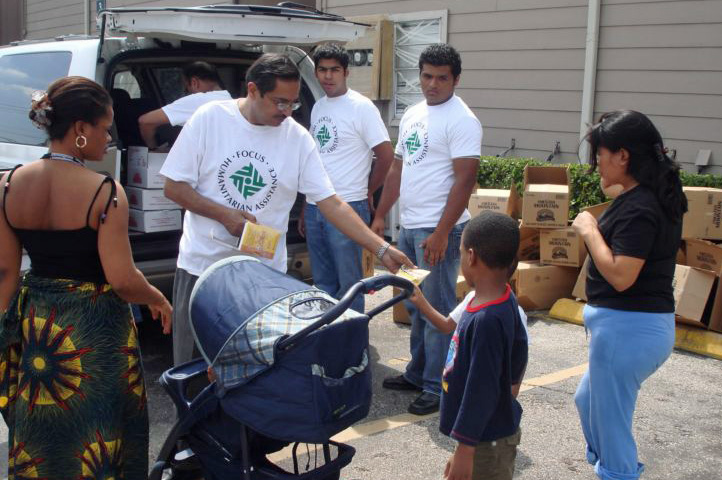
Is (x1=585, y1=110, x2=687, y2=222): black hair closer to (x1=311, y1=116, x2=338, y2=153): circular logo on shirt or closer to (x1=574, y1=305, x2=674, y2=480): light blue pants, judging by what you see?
(x1=574, y1=305, x2=674, y2=480): light blue pants

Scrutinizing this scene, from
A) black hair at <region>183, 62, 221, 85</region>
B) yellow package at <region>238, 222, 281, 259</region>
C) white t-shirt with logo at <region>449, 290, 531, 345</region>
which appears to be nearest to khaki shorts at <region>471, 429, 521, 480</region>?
white t-shirt with logo at <region>449, 290, 531, 345</region>

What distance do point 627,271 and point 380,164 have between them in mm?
2632

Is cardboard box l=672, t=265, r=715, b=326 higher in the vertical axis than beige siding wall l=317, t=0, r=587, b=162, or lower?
lower

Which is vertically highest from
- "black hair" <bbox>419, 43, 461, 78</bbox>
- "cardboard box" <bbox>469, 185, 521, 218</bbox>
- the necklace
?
"black hair" <bbox>419, 43, 461, 78</bbox>

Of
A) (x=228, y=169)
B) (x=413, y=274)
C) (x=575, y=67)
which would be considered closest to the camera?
(x=413, y=274)

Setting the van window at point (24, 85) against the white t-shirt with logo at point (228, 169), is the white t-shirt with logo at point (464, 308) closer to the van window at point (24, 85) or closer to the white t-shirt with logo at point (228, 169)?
the white t-shirt with logo at point (228, 169)

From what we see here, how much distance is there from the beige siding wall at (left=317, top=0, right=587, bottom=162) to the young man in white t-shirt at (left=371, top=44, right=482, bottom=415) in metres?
3.80

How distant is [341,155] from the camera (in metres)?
5.32

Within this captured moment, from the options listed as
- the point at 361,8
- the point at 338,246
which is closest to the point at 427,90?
the point at 338,246

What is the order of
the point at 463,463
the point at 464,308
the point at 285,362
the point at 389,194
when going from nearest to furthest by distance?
1. the point at 285,362
2. the point at 463,463
3. the point at 464,308
4. the point at 389,194

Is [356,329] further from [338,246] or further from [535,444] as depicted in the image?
[338,246]

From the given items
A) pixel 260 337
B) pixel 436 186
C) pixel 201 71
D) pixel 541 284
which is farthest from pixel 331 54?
pixel 260 337

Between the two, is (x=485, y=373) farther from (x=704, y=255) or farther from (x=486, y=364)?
(x=704, y=255)

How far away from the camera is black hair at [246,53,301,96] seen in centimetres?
354
